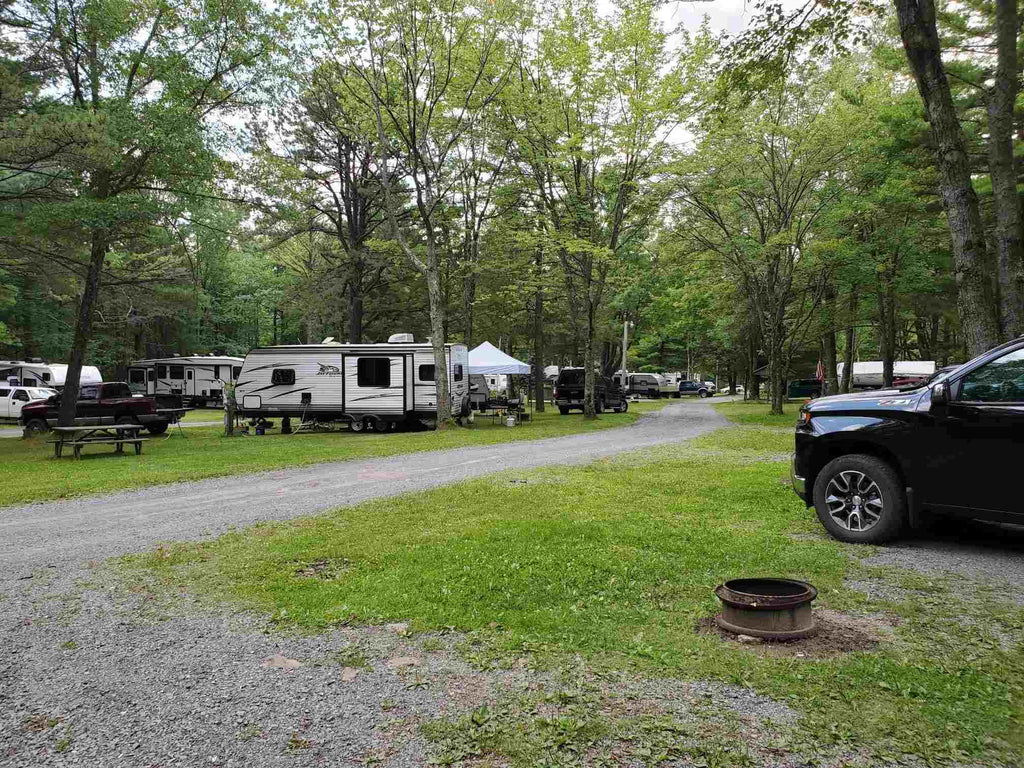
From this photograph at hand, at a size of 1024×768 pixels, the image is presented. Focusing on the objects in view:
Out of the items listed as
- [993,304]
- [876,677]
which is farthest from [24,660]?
[993,304]

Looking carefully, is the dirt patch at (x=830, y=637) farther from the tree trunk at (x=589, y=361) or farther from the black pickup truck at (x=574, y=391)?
the black pickup truck at (x=574, y=391)

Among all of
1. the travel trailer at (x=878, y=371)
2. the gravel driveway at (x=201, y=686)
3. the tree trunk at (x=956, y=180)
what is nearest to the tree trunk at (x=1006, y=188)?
the tree trunk at (x=956, y=180)

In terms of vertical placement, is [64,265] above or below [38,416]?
above

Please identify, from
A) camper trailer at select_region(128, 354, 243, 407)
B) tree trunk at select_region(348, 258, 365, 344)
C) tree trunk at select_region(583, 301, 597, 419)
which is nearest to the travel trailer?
tree trunk at select_region(583, 301, 597, 419)

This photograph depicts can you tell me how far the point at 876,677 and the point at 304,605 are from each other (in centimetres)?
337

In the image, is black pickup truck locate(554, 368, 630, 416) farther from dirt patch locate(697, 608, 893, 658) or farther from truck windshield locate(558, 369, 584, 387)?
dirt patch locate(697, 608, 893, 658)

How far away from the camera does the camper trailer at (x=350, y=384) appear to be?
21438 mm

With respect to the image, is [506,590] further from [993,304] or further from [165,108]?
[165,108]

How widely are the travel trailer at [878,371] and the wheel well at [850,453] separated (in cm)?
4403

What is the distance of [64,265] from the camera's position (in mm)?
18438

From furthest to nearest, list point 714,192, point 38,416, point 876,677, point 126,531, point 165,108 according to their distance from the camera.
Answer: point 714,192 < point 38,416 < point 165,108 < point 126,531 < point 876,677

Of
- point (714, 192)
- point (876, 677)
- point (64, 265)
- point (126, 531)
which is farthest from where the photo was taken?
point (714, 192)

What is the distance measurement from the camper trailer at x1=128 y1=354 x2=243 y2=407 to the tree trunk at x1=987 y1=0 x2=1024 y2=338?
32.6 metres

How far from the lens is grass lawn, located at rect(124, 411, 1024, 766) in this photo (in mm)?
2895
